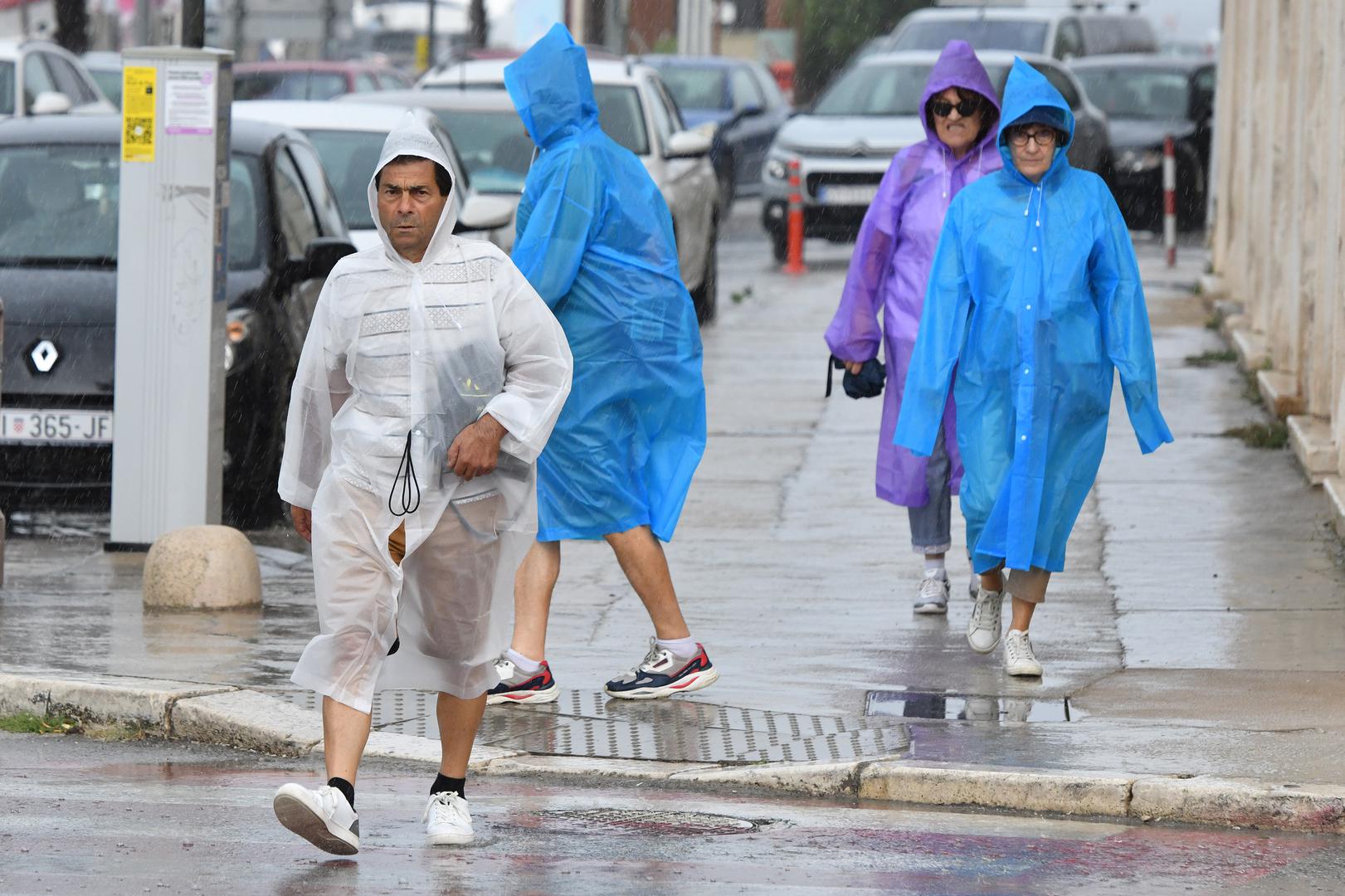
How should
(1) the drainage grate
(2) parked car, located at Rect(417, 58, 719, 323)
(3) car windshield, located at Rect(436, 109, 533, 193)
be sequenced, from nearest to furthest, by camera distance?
(1) the drainage grate, (3) car windshield, located at Rect(436, 109, 533, 193), (2) parked car, located at Rect(417, 58, 719, 323)

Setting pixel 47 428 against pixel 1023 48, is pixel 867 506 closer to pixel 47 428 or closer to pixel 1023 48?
pixel 47 428

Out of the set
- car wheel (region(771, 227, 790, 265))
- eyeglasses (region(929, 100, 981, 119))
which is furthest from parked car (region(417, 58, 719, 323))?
eyeglasses (region(929, 100, 981, 119))

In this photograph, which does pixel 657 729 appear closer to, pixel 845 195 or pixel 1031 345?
pixel 1031 345

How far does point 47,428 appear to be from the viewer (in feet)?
34.9

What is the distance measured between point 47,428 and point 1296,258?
6335 mm

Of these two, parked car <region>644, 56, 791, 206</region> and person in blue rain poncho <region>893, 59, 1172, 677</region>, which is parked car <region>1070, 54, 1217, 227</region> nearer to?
Result: parked car <region>644, 56, 791, 206</region>

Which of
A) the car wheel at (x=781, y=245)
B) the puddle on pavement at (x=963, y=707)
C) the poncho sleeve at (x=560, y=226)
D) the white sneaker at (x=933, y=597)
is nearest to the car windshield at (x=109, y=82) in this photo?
the car wheel at (x=781, y=245)

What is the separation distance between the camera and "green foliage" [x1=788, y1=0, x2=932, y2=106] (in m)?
57.9

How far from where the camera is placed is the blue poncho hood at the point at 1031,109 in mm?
8039

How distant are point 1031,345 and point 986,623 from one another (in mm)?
962

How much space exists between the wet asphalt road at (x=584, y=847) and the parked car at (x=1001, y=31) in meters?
20.8

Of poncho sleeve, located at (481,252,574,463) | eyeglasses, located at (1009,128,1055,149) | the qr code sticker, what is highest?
eyeglasses, located at (1009,128,1055,149)

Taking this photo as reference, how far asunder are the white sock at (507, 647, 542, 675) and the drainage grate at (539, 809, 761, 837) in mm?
1251

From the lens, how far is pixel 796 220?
75.9 ft
